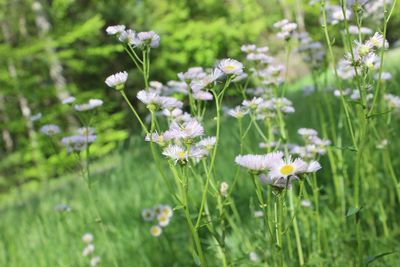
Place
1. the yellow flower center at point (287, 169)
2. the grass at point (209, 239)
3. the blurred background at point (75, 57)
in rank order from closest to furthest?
1. the yellow flower center at point (287, 169)
2. the grass at point (209, 239)
3. the blurred background at point (75, 57)

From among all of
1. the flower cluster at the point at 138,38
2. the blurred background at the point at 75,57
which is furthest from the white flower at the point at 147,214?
the blurred background at the point at 75,57

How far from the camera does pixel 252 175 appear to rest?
76 cm

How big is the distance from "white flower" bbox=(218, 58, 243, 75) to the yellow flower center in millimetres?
230

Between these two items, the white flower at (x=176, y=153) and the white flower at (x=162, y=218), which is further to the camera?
the white flower at (x=162, y=218)

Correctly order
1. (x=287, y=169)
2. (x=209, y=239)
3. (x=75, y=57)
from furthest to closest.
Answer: (x=75, y=57)
(x=209, y=239)
(x=287, y=169)

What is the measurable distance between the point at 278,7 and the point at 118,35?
18.7 m

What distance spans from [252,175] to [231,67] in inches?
9.4

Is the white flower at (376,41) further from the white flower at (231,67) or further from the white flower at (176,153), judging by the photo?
the white flower at (176,153)

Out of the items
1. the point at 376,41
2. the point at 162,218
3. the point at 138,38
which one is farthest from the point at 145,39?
the point at 162,218

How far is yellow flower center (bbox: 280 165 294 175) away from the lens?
692 millimetres

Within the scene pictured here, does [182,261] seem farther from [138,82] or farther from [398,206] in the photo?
[138,82]

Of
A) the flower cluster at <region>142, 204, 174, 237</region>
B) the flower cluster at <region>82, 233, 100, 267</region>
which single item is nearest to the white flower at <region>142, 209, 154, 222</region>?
the flower cluster at <region>142, 204, 174, 237</region>

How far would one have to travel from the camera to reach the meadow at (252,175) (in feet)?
2.83

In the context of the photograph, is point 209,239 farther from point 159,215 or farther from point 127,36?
point 127,36
